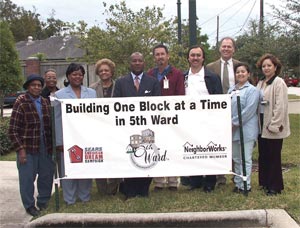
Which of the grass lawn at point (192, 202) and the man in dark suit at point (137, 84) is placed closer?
the grass lawn at point (192, 202)

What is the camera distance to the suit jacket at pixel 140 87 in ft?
19.2

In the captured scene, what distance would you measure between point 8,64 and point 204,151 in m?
10.2

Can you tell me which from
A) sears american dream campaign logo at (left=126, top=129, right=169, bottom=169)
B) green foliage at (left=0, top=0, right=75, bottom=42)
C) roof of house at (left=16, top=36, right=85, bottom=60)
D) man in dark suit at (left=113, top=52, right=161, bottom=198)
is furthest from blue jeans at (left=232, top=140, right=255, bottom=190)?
green foliage at (left=0, top=0, right=75, bottom=42)

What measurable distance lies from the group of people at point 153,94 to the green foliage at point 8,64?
345 inches

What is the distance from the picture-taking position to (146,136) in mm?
5684

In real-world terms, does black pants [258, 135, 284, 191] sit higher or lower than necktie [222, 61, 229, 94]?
lower

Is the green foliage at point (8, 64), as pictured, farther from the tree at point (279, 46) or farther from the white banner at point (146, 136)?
the white banner at point (146, 136)

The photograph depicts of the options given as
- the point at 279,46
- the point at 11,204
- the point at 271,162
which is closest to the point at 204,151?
the point at 271,162

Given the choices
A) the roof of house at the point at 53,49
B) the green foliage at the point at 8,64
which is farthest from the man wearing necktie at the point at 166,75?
the roof of house at the point at 53,49

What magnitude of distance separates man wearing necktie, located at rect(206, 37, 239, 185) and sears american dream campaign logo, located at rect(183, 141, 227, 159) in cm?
83

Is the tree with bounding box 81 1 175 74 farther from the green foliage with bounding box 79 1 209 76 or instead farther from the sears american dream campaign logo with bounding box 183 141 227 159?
the sears american dream campaign logo with bounding box 183 141 227 159

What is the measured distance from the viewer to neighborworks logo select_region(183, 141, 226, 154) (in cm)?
570

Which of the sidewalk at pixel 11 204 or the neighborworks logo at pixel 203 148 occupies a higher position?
the neighborworks logo at pixel 203 148

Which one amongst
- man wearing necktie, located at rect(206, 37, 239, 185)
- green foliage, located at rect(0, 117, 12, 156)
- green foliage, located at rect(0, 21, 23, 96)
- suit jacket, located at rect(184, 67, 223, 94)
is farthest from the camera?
green foliage, located at rect(0, 21, 23, 96)
